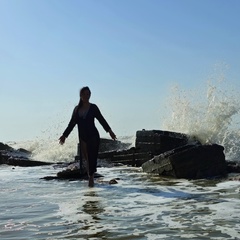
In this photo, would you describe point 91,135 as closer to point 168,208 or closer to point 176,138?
point 168,208

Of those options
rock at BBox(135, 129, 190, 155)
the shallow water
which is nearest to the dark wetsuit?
the shallow water

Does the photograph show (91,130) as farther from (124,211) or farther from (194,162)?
(124,211)

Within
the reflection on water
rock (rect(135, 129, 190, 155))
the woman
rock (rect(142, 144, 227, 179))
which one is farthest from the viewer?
rock (rect(135, 129, 190, 155))

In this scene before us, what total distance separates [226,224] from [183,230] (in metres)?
0.53

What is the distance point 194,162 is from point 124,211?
4251 millimetres

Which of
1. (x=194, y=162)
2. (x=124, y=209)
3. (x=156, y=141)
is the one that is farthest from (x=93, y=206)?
(x=156, y=141)

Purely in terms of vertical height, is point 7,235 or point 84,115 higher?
point 84,115

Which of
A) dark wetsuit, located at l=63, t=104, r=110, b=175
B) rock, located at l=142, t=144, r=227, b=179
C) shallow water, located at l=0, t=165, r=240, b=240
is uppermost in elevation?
dark wetsuit, located at l=63, t=104, r=110, b=175

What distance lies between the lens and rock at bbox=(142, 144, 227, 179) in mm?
9188

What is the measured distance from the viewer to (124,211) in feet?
17.3

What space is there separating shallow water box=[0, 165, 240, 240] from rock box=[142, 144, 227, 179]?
874 millimetres

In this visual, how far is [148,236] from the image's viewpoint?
3945 mm

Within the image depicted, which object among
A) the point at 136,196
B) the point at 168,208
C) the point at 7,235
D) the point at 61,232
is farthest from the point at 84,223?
the point at 136,196

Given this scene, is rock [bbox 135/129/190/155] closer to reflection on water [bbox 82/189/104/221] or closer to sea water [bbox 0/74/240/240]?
sea water [bbox 0/74/240/240]
